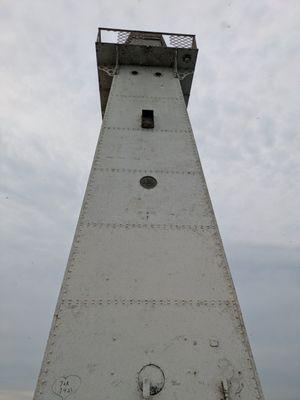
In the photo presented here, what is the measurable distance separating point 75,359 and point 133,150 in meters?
5.41

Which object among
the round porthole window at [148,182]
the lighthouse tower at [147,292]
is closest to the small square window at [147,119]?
the lighthouse tower at [147,292]

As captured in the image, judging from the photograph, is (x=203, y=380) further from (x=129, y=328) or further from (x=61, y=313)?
(x=61, y=313)

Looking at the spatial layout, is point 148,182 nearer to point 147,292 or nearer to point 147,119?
point 147,119

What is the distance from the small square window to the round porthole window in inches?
87.2

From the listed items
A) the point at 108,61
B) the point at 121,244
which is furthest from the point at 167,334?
the point at 108,61

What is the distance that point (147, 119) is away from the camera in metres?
10.3

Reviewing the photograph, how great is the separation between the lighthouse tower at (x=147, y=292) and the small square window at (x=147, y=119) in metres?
0.22

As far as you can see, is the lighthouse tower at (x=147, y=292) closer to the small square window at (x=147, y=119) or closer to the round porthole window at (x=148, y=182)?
the round porthole window at (x=148, y=182)

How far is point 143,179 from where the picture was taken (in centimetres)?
849

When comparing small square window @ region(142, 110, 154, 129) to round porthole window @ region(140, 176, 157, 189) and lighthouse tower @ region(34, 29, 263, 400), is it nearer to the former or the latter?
lighthouse tower @ region(34, 29, 263, 400)

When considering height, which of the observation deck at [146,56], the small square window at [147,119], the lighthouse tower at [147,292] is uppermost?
the observation deck at [146,56]

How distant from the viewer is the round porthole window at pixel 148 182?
834 centimetres

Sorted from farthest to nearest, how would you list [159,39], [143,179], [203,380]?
[159,39] → [143,179] → [203,380]

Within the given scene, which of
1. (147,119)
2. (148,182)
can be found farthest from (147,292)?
(147,119)
